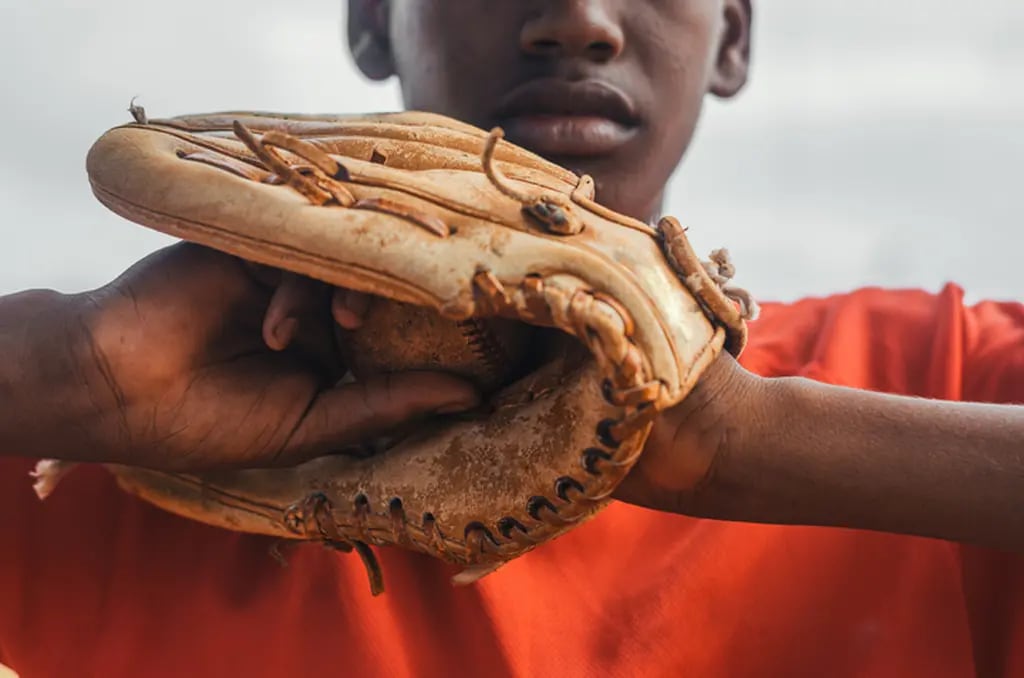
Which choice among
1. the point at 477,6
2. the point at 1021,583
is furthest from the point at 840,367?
the point at 477,6

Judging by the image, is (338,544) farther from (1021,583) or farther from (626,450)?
(1021,583)

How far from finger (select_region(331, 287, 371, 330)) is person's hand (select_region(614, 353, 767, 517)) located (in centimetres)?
27

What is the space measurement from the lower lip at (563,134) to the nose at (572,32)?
0.08 m

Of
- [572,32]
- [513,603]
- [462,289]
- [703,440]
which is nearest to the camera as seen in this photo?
[462,289]

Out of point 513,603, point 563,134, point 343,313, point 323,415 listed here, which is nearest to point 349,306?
point 343,313

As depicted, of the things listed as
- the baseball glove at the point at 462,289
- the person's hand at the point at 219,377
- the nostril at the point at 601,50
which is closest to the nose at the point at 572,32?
the nostril at the point at 601,50

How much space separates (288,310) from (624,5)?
0.76 m

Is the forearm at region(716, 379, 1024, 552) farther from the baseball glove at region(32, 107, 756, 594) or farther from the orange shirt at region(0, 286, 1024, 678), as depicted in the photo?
the orange shirt at region(0, 286, 1024, 678)

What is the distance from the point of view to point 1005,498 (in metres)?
0.98

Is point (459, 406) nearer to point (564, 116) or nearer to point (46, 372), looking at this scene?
point (46, 372)

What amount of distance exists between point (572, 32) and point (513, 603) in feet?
2.32

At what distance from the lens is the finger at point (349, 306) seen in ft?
3.16

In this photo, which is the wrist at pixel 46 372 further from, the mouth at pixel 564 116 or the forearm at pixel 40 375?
the mouth at pixel 564 116

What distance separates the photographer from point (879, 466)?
972 mm
